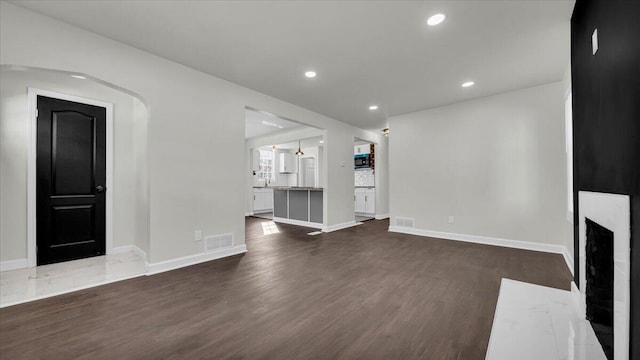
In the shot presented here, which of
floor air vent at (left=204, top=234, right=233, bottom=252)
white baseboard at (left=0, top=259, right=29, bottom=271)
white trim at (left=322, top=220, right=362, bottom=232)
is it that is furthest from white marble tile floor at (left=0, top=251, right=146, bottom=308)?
white trim at (left=322, top=220, right=362, bottom=232)

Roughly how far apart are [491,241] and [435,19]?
12.5ft

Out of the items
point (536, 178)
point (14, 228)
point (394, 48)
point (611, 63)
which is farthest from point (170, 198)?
point (536, 178)

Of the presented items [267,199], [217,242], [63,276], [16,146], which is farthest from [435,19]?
[267,199]

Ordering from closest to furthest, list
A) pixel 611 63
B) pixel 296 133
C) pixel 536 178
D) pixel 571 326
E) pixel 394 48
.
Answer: pixel 611 63 < pixel 571 326 < pixel 394 48 < pixel 536 178 < pixel 296 133

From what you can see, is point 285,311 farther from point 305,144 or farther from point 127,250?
point 305,144

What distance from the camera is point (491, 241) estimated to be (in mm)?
4340

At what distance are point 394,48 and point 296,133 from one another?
448 centimetres

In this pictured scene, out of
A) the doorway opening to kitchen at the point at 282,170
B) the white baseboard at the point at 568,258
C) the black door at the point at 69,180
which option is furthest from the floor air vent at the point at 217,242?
the white baseboard at the point at 568,258

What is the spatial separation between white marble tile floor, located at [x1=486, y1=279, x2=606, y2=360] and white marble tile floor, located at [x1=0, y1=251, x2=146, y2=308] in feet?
11.9

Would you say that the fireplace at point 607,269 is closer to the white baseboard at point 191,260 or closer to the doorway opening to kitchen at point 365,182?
the white baseboard at point 191,260

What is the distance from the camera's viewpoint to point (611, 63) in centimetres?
133

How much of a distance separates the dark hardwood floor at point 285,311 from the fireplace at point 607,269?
2.04 feet

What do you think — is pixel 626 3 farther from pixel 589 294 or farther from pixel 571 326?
pixel 571 326

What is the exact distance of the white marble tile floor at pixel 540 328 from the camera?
4.99 feet
